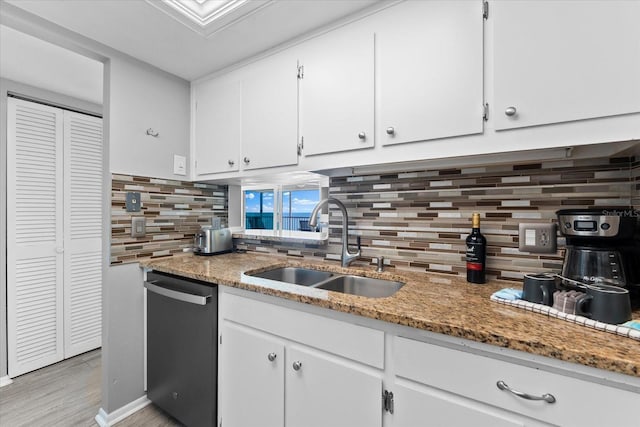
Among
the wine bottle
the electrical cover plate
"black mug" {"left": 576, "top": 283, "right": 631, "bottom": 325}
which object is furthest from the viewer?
the electrical cover plate

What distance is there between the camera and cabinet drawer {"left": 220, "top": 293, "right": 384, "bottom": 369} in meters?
0.99

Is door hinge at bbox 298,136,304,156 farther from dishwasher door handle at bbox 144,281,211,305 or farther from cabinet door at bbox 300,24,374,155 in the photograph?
dishwasher door handle at bbox 144,281,211,305

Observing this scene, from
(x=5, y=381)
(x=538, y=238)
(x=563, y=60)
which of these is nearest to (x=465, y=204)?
(x=538, y=238)

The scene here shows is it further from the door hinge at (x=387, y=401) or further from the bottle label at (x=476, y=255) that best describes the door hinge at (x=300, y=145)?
the door hinge at (x=387, y=401)

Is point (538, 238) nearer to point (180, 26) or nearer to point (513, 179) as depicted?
point (513, 179)

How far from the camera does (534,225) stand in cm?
121

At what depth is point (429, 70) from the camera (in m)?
1.17

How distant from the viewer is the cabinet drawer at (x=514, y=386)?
66 cm

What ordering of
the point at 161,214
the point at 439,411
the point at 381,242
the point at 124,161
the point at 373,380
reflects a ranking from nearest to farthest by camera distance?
the point at 439,411 < the point at 373,380 < the point at 381,242 < the point at 124,161 < the point at 161,214

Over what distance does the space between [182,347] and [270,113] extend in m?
1.43

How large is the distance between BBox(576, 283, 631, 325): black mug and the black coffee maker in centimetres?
11

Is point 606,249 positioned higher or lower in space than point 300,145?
lower

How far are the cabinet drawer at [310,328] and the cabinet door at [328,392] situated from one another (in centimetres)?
5

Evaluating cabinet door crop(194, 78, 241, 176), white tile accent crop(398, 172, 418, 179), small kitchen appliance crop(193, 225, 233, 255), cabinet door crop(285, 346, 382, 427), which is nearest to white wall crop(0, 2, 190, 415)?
cabinet door crop(194, 78, 241, 176)
